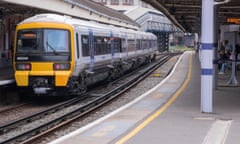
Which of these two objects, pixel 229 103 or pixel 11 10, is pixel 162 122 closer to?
pixel 229 103

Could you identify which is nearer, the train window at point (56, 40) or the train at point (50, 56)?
the train at point (50, 56)

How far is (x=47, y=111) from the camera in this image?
48.7 ft

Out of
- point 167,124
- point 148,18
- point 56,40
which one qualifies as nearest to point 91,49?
point 56,40

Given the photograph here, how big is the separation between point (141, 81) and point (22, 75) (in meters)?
10.2

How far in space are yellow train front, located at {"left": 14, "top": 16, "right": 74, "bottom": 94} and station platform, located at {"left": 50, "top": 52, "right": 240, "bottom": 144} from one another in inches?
114

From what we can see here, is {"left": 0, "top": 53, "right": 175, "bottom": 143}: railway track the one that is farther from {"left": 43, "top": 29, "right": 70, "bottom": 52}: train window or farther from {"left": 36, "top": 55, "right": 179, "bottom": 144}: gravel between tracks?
{"left": 43, "top": 29, "right": 70, "bottom": 52}: train window

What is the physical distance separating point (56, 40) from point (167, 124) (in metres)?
7.08

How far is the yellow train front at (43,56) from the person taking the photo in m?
16.6

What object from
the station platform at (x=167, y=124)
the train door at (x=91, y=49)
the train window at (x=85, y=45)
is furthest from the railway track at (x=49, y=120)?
the train window at (x=85, y=45)

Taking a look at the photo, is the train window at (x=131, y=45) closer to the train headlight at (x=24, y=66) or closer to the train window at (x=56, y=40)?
the train window at (x=56, y=40)

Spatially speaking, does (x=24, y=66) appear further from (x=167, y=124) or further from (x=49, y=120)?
(x=167, y=124)

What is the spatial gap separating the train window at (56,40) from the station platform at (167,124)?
319cm

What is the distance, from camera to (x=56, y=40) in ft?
55.5

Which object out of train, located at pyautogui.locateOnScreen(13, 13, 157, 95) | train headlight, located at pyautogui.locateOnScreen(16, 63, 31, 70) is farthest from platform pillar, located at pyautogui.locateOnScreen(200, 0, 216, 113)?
train headlight, located at pyautogui.locateOnScreen(16, 63, 31, 70)
